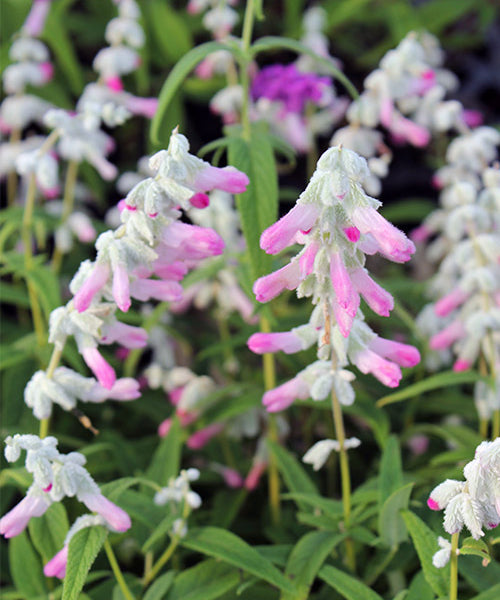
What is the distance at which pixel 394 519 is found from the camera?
6.68ft

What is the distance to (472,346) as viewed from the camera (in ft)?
8.21

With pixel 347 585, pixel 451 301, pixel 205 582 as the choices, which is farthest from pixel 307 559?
pixel 451 301

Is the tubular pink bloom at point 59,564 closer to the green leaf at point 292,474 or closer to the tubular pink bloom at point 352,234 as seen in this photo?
the green leaf at point 292,474

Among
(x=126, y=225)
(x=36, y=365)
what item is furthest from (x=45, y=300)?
(x=126, y=225)

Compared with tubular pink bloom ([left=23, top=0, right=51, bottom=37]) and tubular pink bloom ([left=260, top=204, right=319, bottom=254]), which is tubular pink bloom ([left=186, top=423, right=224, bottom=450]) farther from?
tubular pink bloom ([left=23, top=0, right=51, bottom=37])

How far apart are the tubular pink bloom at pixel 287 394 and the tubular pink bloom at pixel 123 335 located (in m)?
0.33

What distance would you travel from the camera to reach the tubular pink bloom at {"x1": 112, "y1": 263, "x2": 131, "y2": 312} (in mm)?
1663

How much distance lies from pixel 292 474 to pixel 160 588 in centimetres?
56

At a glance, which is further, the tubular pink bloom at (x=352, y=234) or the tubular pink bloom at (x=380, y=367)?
the tubular pink bloom at (x=380, y=367)

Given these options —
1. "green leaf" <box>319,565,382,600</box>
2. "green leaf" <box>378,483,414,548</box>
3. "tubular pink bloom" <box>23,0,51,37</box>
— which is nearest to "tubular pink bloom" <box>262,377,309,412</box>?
"green leaf" <box>378,483,414,548</box>

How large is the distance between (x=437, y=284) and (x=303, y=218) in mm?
1573

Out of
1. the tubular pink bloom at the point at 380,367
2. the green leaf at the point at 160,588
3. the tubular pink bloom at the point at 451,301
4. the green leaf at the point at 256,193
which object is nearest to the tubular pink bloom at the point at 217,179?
the green leaf at the point at 256,193

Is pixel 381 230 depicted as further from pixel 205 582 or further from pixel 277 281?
pixel 205 582

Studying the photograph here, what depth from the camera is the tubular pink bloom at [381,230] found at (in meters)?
1.46
